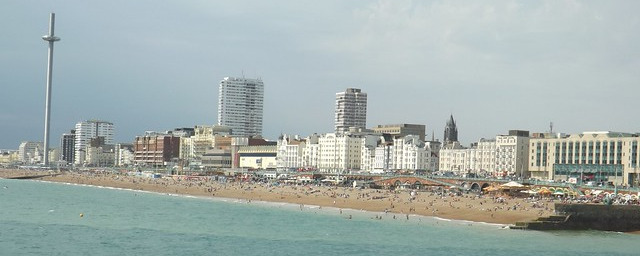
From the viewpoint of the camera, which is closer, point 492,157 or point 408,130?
point 492,157

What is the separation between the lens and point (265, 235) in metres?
58.0

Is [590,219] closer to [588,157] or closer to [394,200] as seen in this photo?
[394,200]

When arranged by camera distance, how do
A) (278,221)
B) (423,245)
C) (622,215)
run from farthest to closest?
1. (278,221)
2. (622,215)
3. (423,245)

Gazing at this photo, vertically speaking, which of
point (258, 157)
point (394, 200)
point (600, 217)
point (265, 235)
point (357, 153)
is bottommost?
point (265, 235)

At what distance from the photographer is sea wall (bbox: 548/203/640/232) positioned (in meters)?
61.8

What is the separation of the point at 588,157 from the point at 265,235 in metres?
74.1

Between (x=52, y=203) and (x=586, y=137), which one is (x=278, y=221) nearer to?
(x=52, y=203)

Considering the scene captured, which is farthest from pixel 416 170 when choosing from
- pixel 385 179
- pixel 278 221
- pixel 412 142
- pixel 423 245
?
pixel 423 245

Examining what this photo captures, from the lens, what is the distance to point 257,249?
5009cm

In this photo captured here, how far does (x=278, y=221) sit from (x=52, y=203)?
2958 centimetres

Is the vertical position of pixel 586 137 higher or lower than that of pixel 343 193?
higher

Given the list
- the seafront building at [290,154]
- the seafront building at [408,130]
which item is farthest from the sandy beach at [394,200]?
the seafront building at [408,130]

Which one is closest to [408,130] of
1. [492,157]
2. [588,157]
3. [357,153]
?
[357,153]

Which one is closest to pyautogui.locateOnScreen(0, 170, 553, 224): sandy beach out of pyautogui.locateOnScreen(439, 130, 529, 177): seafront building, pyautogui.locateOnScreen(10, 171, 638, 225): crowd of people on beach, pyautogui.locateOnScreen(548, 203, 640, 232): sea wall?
pyautogui.locateOnScreen(10, 171, 638, 225): crowd of people on beach
